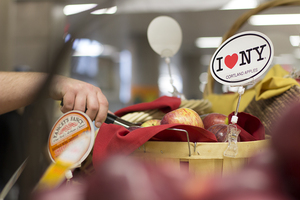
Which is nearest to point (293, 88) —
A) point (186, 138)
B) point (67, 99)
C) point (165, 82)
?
point (186, 138)

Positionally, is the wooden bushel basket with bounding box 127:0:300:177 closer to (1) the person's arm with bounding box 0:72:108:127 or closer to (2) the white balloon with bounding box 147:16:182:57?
(1) the person's arm with bounding box 0:72:108:127

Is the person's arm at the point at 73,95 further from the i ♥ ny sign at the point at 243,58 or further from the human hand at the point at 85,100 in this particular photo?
the i ♥ ny sign at the point at 243,58

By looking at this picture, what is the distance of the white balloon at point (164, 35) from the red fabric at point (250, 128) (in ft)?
1.29

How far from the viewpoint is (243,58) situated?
315mm

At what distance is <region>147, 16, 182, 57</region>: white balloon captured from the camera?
709mm

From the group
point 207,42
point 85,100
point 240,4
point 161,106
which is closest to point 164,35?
point 161,106

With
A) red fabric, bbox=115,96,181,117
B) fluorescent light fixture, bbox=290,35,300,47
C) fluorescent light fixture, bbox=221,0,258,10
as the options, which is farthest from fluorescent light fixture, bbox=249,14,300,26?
red fabric, bbox=115,96,181,117

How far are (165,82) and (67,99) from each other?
669 cm

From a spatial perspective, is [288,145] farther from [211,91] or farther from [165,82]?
[165,82]

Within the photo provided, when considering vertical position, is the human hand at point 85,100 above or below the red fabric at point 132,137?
above

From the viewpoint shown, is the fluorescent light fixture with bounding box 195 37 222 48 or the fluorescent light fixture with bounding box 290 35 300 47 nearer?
the fluorescent light fixture with bounding box 290 35 300 47

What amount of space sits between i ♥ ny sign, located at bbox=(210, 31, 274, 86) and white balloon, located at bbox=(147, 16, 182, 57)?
39cm

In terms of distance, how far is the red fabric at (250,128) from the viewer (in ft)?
1.14

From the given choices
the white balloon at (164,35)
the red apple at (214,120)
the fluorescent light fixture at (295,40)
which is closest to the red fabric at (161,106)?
the red apple at (214,120)
